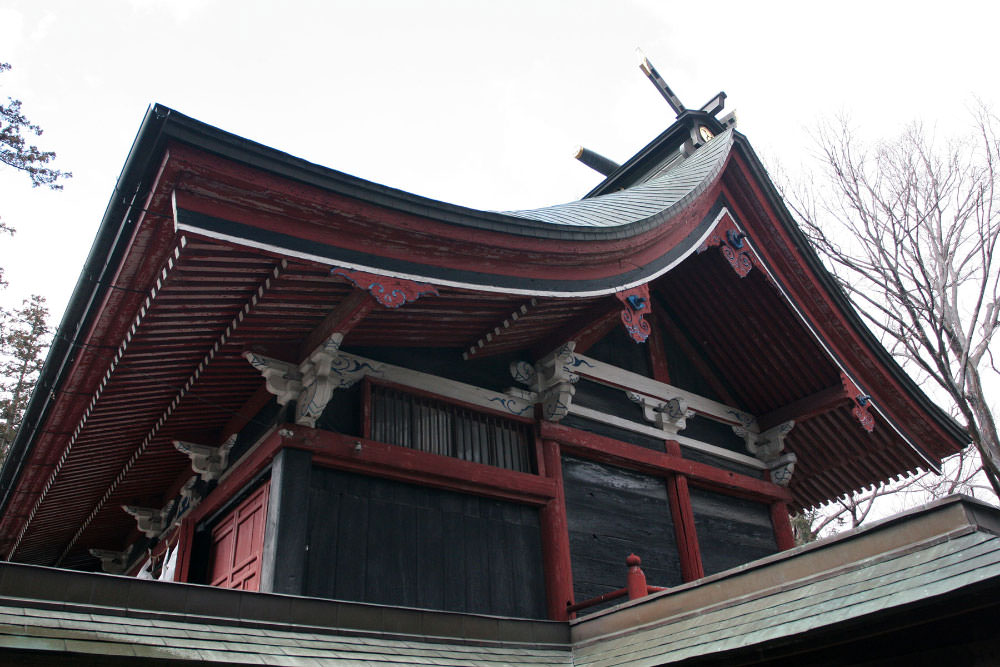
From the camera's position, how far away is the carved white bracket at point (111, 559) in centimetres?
1170

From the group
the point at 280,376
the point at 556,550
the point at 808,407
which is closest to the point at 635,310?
the point at 556,550

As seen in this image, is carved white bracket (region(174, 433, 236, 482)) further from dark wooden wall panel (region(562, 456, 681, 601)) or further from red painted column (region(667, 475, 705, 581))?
red painted column (region(667, 475, 705, 581))

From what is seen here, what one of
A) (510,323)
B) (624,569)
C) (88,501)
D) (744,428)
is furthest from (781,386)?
(88,501)

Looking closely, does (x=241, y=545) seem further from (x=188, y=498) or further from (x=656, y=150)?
(x=656, y=150)

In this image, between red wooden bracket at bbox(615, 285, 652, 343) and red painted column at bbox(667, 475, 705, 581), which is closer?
red wooden bracket at bbox(615, 285, 652, 343)

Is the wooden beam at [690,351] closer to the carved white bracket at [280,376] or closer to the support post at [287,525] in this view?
the carved white bracket at [280,376]

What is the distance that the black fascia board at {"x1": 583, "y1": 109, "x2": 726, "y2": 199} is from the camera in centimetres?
1297

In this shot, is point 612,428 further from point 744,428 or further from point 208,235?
point 208,235

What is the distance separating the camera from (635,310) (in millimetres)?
7277

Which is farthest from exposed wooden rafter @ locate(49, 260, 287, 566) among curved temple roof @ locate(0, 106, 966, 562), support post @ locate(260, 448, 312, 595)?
support post @ locate(260, 448, 312, 595)

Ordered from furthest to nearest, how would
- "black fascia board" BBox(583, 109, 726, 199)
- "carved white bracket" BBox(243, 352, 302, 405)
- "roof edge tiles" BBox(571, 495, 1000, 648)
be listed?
"black fascia board" BBox(583, 109, 726, 199), "carved white bracket" BBox(243, 352, 302, 405), "roof edge tiles" BBox(571, 495, 1000, 648)

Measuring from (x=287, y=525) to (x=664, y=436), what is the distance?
479 centimetres

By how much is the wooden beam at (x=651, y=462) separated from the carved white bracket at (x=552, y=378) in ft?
0.60

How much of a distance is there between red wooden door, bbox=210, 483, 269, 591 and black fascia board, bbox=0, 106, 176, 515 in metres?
1.94
